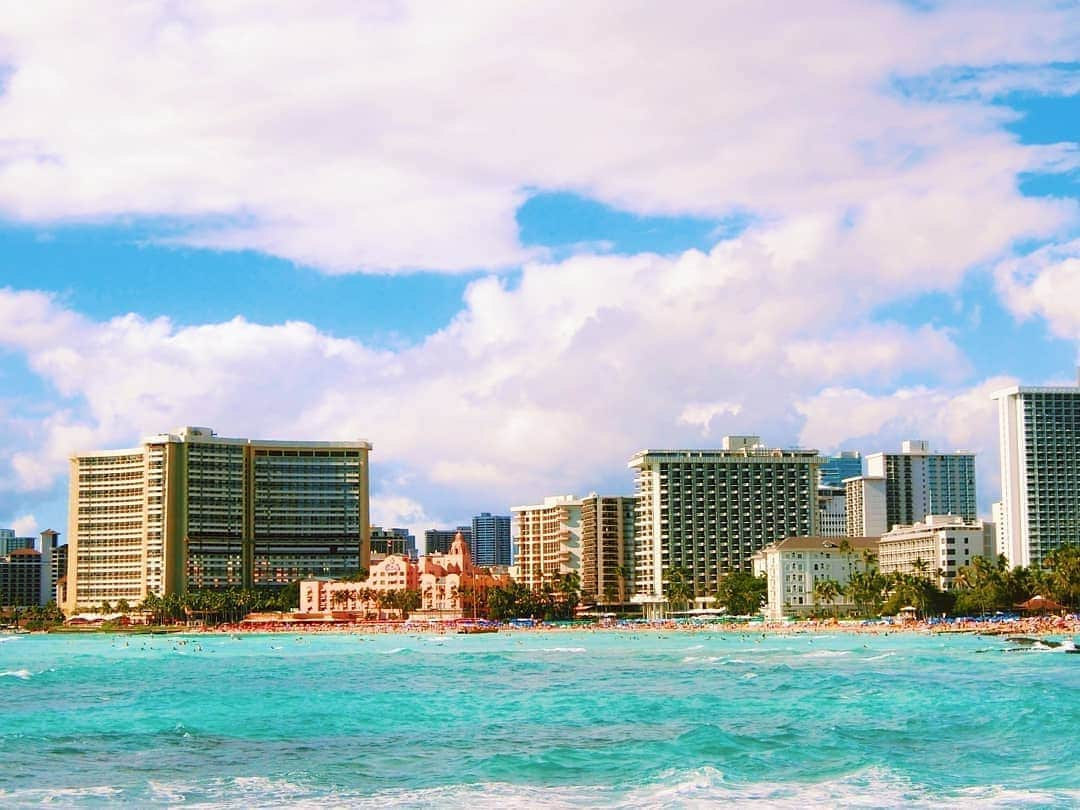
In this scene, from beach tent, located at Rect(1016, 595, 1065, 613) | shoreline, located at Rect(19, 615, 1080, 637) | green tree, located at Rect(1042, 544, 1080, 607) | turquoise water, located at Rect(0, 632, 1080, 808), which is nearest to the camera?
turquoise water, located at Rect(0, 632, 1080, 808)

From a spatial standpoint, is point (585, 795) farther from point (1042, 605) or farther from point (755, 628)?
point (755, 628)

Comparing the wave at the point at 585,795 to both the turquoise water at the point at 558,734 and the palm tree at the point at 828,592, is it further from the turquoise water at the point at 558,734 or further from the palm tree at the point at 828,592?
the palm tree at the point at 828,592

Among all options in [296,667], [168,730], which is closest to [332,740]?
[168,730]

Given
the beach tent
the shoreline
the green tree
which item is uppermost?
the green tree

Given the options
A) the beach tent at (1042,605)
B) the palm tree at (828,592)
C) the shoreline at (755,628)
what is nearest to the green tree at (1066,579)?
the beach tent at (1042,605)

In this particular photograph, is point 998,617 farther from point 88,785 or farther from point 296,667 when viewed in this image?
point 88,785

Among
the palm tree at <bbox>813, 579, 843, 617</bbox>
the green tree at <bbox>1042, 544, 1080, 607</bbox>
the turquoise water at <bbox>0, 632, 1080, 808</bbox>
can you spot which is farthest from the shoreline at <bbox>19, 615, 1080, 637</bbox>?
the turquoise water at <bbox>0, 632, 1080, 808</bbox>

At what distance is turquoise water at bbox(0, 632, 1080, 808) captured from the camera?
39.4m

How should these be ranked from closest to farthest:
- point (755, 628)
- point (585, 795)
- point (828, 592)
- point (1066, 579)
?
point (585, 795) → point (1066, 579) → point (755, 628) → point (828, 592)

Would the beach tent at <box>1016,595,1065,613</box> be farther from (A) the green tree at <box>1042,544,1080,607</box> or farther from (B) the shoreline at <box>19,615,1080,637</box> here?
(B) the shoreline at <box>19,615,1080,637</box>

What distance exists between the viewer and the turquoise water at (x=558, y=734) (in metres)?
39.4

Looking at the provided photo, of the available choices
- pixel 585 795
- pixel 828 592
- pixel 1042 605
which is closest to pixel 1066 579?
pixel 1042 605

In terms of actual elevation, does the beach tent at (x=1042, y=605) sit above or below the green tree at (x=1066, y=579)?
below

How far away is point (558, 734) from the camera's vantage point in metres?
52.1
